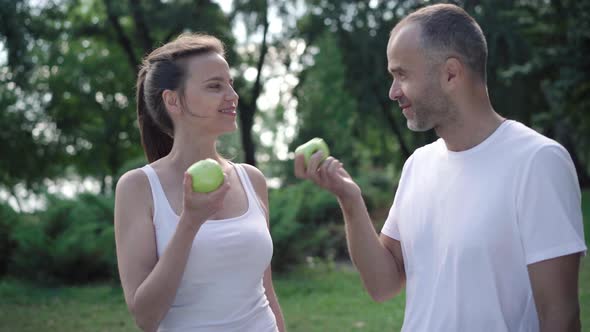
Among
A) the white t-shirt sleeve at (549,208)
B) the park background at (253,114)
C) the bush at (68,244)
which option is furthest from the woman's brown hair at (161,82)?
the bush at (68,244)

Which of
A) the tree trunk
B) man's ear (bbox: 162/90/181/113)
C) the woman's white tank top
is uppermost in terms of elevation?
man's ear (bbox: 162/90/181/113)

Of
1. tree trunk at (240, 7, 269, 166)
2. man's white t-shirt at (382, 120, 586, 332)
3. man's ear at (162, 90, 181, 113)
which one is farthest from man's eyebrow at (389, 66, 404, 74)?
tree trunk at (240, 7, 269, 166)

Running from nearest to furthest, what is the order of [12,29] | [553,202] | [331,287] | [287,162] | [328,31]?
[553,202]
[331,287]
[12,29]
[328,31]
[287,162]

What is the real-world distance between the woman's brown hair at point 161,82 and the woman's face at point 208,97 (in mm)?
46

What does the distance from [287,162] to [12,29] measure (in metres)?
12.6

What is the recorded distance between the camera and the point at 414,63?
2.77m

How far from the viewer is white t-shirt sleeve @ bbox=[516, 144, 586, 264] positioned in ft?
7.71

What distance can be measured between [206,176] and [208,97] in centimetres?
62

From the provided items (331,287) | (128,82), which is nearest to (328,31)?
(128,82)

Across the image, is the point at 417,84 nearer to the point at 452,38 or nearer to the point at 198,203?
the point at 452,38

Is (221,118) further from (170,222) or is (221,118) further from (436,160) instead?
(436,160)

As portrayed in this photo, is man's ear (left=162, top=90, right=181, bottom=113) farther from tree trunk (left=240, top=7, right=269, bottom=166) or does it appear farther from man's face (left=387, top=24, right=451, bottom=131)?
tree trunk (left=240, top=7, right=269, bottom=166)

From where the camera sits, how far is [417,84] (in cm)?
277

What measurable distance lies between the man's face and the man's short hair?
0.13ft
